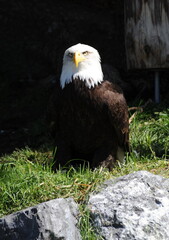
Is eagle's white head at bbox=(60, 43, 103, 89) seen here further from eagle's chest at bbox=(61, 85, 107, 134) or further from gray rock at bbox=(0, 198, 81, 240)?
gray rock at bbox=(0, 198, 81, 240)

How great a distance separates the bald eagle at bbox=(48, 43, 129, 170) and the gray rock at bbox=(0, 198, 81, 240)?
1.27 m

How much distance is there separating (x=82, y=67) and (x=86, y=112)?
472 mm

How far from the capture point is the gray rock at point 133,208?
3773 millimetres

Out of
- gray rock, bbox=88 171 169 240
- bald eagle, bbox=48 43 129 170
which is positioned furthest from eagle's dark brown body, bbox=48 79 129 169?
gray rock, bbox=88 171 169 240

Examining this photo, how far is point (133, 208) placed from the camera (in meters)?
3.89

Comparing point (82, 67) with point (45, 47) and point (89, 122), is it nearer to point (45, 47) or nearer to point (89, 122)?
point (89, 122)

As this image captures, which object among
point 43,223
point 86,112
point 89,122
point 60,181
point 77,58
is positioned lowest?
point 43,223

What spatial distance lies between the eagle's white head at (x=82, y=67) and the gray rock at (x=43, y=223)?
1.49 m

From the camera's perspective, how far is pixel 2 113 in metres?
8.18

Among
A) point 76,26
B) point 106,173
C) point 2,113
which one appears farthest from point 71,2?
point 106,173

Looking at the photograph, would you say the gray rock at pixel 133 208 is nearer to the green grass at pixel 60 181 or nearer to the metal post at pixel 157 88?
the green grass at pixel 60 181

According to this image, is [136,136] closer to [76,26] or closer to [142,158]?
[142,158]

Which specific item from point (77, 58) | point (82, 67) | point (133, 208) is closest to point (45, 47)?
point (82, 67)

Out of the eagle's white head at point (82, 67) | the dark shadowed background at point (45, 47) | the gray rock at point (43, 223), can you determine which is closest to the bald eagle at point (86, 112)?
the eagle's white head at point (82, 67)
